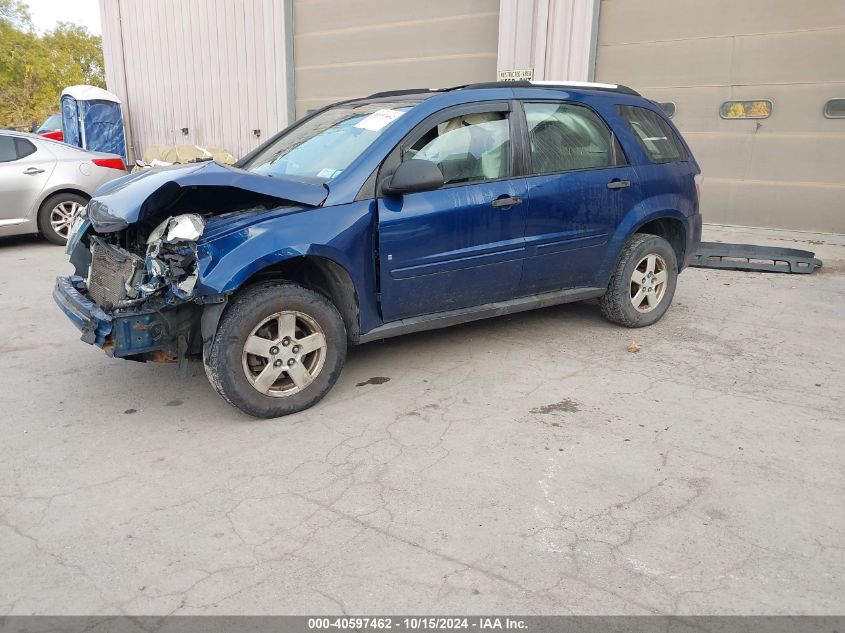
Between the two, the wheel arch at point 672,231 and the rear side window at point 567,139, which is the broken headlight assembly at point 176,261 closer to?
the rear side window at point 567,139

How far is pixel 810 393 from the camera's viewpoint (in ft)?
13.9

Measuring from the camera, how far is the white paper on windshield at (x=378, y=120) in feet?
14.2

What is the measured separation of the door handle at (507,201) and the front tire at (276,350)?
49.9 inches

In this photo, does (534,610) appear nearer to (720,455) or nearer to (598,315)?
(720,455)

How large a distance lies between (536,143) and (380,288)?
1531 mm

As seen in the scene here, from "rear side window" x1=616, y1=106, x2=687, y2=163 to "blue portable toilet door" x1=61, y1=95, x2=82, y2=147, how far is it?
1379 cm

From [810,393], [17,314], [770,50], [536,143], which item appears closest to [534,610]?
[810,393]

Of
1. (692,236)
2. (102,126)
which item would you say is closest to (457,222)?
(692,236)

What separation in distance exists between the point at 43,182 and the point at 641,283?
716 centimetres

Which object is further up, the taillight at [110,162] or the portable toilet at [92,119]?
the portable toilet at [92,119]

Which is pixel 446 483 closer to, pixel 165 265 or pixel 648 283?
pixel 165 265

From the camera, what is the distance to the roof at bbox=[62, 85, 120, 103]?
15227 millimetres

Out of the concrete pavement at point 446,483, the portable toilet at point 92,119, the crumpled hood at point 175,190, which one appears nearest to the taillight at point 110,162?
the concrete pavement at point 446,483

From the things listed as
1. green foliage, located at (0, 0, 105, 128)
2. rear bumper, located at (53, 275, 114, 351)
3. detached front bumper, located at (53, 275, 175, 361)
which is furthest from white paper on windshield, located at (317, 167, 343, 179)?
green foliage, located at (0, 0, 105, 128)
